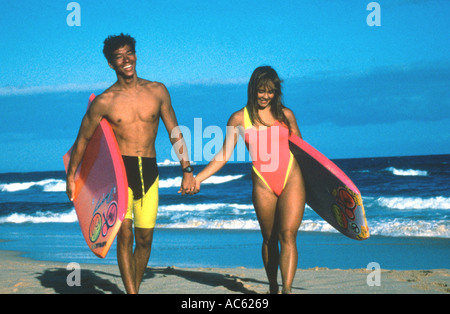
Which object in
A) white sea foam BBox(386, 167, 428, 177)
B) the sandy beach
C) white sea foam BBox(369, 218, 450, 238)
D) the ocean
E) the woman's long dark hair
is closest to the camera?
the woman's long dark hair

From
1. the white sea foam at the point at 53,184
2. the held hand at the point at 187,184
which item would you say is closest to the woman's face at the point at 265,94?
the held hand at the point at 187,184

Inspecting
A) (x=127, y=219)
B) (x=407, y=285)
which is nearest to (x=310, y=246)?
(x=407, y=285)

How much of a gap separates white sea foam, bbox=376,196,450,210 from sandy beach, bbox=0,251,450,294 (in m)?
9.69

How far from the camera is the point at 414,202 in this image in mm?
16859

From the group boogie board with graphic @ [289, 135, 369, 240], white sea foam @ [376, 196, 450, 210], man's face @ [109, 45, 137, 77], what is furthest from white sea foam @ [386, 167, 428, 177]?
man's face @ [109, 45, 137, 77]

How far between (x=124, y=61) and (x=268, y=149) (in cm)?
141

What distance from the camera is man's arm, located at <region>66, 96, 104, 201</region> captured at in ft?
15.0

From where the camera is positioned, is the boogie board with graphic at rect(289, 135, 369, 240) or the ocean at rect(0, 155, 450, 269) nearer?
the boogie board with graphic at rect(289, 135, 369, 240)

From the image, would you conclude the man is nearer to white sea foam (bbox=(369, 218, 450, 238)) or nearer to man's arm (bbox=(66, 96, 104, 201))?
man's arm (bbox=(66, 96, 104, 201))

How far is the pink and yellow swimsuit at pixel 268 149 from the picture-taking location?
4.60 meters

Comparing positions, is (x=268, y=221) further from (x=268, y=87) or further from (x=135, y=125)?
(x=135, y=125)

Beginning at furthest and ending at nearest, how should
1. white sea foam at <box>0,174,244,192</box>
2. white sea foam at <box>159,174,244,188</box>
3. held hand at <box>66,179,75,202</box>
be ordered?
white sea foam at <box>0,174,244,192</box>
white sea foam at <box>159,174,244,188</box>
held hand at <box>66,179,75,202</box>

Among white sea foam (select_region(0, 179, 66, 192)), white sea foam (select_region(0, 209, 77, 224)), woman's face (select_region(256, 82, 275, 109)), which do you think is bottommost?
woman's face (select_region(256, 82, 275, 109))
